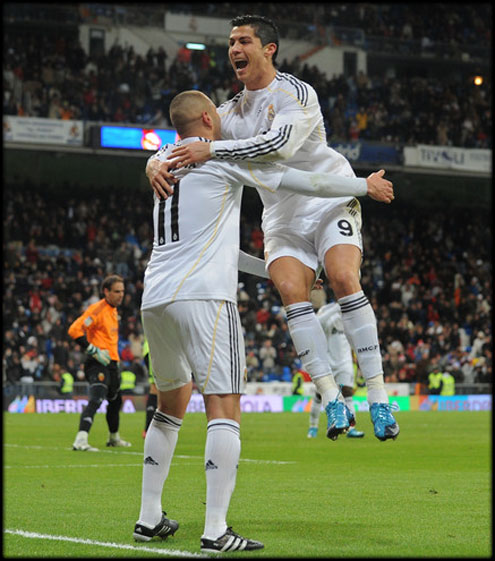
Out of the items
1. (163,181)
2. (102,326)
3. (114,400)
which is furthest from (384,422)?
(114,400)

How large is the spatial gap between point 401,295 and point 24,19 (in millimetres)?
15075

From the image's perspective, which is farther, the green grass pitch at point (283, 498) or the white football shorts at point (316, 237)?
the white football shorts at point (316, 237)

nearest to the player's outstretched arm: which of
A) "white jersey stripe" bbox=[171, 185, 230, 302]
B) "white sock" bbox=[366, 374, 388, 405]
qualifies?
"white jersey stripe" bbox=[171, 185, 230, 302]

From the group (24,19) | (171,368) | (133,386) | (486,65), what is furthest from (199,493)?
(486,65)

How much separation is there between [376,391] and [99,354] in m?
7.39

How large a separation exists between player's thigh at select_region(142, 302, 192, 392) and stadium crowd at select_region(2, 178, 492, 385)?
18.7m

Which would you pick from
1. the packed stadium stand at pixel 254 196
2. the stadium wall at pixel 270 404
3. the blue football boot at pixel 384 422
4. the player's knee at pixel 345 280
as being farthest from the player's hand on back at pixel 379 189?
the packed stadium stand at pixel 254 196

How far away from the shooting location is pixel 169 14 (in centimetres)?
3319

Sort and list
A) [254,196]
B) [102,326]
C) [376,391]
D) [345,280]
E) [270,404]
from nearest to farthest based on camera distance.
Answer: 1. [376,391]
2. [345,280]
3. [102,326]
4. [270,404]
5. [254,196]

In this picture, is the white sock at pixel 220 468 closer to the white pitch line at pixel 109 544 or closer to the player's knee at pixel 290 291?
the white pitch line at pixel 109 544

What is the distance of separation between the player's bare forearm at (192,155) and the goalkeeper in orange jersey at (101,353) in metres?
7.64

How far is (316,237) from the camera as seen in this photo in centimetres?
680

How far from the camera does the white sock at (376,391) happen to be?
6363 mm

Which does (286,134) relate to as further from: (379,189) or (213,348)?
(213,348)
